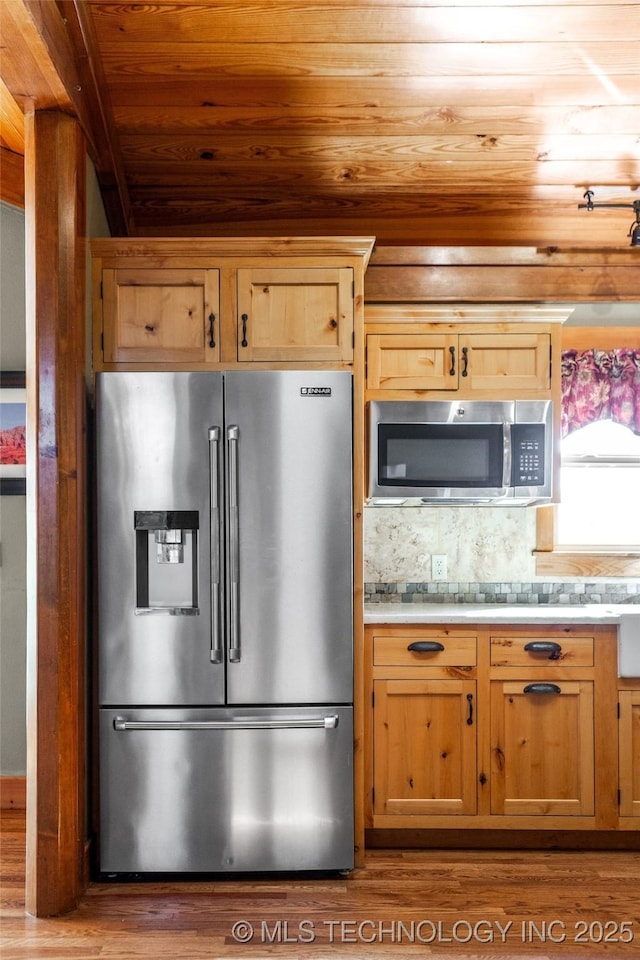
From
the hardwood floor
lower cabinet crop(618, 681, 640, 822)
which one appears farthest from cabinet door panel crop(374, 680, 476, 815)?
lower cabinet crop(618, 681, 640, 822)

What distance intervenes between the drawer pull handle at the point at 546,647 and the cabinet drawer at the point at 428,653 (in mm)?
221

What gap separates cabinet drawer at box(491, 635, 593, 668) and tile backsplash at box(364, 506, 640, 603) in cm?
62

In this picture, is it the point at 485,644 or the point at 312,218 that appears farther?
the point at 312,218

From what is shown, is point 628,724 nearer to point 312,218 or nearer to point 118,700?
point 118,700

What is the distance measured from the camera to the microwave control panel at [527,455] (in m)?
3.41

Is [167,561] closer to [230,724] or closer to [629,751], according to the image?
[230,724]

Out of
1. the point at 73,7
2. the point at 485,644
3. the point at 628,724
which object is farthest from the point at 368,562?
the point at 73,7

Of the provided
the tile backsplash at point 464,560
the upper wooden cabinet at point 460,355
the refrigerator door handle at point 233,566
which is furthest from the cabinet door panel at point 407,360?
the refrigerator door handle at point 233,566

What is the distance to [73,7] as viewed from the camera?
2453mm

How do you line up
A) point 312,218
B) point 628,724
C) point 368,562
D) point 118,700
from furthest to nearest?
point 368,562 < point 312,218 < point 628,724 < point 118,700

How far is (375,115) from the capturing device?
9.95 ft

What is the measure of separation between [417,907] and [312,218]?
2.78m

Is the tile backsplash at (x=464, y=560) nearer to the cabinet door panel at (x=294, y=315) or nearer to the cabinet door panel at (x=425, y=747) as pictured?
the cabinet door panel at (x=425, y=747)

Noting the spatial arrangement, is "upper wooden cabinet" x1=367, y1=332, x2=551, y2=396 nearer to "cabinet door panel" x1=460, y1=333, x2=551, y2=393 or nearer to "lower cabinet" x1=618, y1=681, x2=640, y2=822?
"cabinet door panel" x1=460, y1=333, x2=551, y2=393
